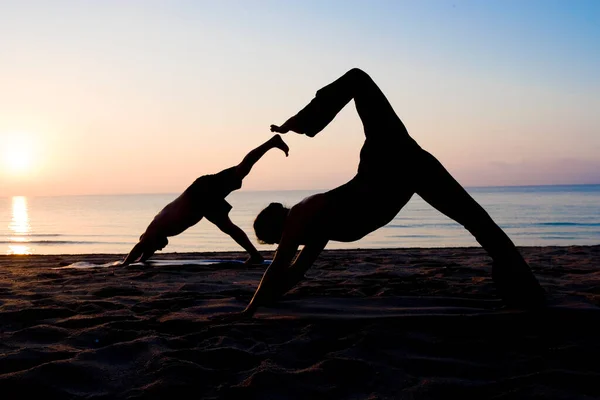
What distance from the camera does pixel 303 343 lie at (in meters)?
3.04

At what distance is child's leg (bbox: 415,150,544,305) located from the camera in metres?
3.47

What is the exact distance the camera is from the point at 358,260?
25.5ft

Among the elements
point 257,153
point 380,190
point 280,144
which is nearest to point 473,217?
point 380,190

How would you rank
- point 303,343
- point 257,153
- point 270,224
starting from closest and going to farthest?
point 303,343, point 270,224, point 257,153

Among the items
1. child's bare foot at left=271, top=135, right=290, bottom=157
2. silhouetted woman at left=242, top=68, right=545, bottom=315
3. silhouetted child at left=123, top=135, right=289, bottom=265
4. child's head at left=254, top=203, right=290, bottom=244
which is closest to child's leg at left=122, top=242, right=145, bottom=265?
silhouetted child at left=123, top=135, right=289, bottom=265

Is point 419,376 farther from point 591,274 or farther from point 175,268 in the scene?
point 175,268

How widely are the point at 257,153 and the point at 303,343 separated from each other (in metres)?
3.59

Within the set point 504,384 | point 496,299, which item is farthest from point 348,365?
point 496,299

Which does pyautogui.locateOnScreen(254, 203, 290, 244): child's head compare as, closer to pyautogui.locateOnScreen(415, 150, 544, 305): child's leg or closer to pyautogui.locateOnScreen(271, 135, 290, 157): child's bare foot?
pyautogui.locateOnScreen(415, 150, 544, 305): child's leg

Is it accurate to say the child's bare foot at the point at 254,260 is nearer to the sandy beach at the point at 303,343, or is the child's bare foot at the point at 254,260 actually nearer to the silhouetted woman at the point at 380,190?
the sandy beach at the point at 303,343

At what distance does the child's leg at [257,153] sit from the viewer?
18.5ft

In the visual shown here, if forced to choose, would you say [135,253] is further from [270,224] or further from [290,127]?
[290,127]

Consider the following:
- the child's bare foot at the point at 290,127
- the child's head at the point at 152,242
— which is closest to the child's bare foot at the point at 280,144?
the child's bare foot at the point at 290,127

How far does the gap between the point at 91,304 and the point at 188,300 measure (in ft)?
2.27
